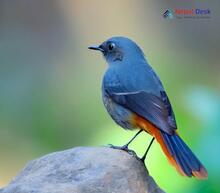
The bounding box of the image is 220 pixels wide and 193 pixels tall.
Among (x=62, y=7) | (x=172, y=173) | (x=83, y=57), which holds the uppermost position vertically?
(x=62, y=7)

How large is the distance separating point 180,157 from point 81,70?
2054 mm

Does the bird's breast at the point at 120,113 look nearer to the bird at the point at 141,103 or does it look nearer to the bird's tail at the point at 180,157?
the bird at the point at 141,103

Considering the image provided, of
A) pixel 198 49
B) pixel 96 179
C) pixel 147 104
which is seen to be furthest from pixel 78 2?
pixel 96 179

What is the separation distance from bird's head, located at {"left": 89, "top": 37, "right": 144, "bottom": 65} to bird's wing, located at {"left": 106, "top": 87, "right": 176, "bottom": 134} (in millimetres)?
267

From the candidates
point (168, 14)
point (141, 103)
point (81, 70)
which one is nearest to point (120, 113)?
point (141, 103)

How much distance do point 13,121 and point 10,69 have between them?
1.40 feet

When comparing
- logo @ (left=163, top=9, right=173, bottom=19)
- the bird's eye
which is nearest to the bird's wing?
the bird's eye

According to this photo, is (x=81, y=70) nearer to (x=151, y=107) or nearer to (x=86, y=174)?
(x=151, y=107)

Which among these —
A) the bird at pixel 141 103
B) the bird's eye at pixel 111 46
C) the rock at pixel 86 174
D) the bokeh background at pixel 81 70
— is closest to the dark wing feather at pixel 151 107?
the bird at pixel 141 103

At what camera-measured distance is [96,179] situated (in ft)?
10.5

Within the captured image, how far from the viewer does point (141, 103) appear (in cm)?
369

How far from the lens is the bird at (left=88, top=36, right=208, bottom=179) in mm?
3475

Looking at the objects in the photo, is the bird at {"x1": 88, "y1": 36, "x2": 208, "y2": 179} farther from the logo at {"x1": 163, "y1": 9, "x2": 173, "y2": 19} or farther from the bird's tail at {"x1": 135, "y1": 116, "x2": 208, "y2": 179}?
the logo at {"x1": 163, "y1": 9, "x2": 173, "y2": 19}

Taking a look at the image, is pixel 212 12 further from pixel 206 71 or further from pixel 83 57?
pixel 83 57
